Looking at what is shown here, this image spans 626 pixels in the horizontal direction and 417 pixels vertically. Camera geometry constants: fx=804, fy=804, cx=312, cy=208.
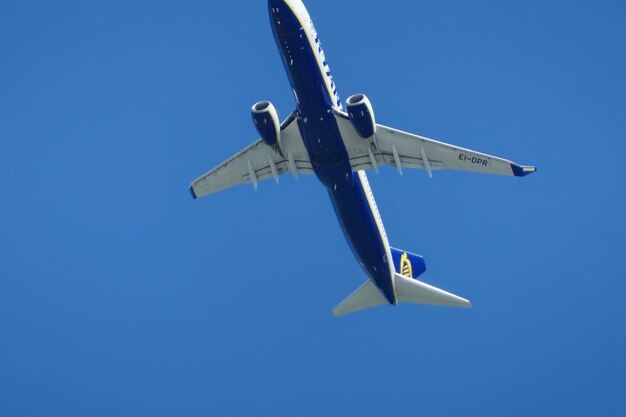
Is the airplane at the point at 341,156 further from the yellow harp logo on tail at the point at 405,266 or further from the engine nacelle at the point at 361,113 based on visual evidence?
the yellow harp logo on tail at the point at 405,266

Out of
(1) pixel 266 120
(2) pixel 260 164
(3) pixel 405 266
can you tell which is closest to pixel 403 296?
(3) pixel 405 266

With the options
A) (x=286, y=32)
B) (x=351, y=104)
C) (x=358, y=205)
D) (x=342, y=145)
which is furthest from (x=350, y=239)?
(x=286, y=32)

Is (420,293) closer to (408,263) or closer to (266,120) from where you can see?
(408,263)

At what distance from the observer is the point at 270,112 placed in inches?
1538

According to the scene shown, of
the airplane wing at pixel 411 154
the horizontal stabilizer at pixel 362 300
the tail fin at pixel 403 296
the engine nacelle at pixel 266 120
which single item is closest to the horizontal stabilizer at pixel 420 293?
the tail fin at pixel 403 296

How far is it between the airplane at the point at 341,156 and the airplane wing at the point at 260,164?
5 cm

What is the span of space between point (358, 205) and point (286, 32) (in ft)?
32.8

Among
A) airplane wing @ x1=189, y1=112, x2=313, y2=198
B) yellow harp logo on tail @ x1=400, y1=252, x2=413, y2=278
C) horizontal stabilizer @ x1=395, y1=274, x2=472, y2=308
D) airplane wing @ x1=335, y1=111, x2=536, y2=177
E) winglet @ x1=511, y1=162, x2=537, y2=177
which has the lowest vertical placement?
horizontal stabilizer @ x1=395, y1=274, x2=472, y2=308

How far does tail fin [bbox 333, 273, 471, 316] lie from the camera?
150ft

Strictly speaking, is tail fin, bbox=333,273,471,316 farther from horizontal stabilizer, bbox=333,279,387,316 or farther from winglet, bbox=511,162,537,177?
winglet, bbox=511,162,537,177

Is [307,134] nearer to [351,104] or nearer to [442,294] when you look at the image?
[351,104]

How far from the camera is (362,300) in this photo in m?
47.3

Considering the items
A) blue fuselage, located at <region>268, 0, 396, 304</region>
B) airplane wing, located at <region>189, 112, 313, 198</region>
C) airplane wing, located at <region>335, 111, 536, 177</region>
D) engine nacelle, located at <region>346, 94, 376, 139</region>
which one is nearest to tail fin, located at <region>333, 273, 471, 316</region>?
blue fuselage, located at <region>268, 0, 396, 304</region>

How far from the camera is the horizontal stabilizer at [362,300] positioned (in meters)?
47.1
